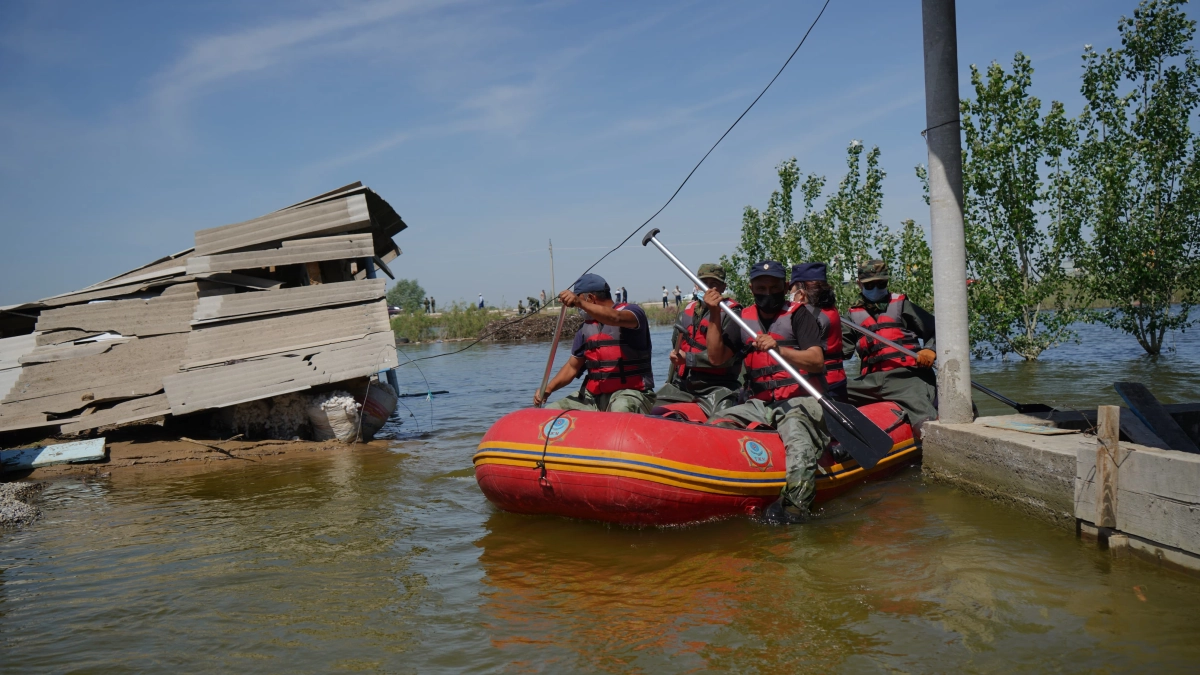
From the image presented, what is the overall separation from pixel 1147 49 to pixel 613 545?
13.9 m

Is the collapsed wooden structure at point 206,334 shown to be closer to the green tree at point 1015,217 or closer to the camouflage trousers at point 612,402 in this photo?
the camouflage trousers at point 612,402

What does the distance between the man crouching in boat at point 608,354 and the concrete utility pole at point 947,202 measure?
223cm

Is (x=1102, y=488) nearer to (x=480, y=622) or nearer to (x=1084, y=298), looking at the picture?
(x=480, y=622)

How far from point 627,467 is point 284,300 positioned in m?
5.73

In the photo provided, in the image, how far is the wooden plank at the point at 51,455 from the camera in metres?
8.32

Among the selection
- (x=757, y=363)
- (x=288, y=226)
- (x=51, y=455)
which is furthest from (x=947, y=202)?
(x=51, y=455)

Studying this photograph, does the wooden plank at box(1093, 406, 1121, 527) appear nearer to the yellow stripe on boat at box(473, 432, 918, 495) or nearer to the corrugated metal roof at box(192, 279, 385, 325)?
the yellow stripe on boat at box(473, 432, 918, 495)

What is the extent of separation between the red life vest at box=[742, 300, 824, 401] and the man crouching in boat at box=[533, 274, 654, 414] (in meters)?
0.80

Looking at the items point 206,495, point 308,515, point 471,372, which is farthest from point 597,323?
point 471,372

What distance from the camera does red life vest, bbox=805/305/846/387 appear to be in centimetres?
632

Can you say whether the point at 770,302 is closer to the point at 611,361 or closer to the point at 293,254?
the point at 611,361

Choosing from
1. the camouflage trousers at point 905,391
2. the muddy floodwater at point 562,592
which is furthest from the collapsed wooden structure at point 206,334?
the camouflage trousers at point 905,391

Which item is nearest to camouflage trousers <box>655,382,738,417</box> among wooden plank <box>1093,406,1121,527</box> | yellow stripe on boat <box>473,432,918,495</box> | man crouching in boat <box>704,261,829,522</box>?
man crouching in boat <box>704,261,829,522</box>

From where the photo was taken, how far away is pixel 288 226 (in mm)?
9523
